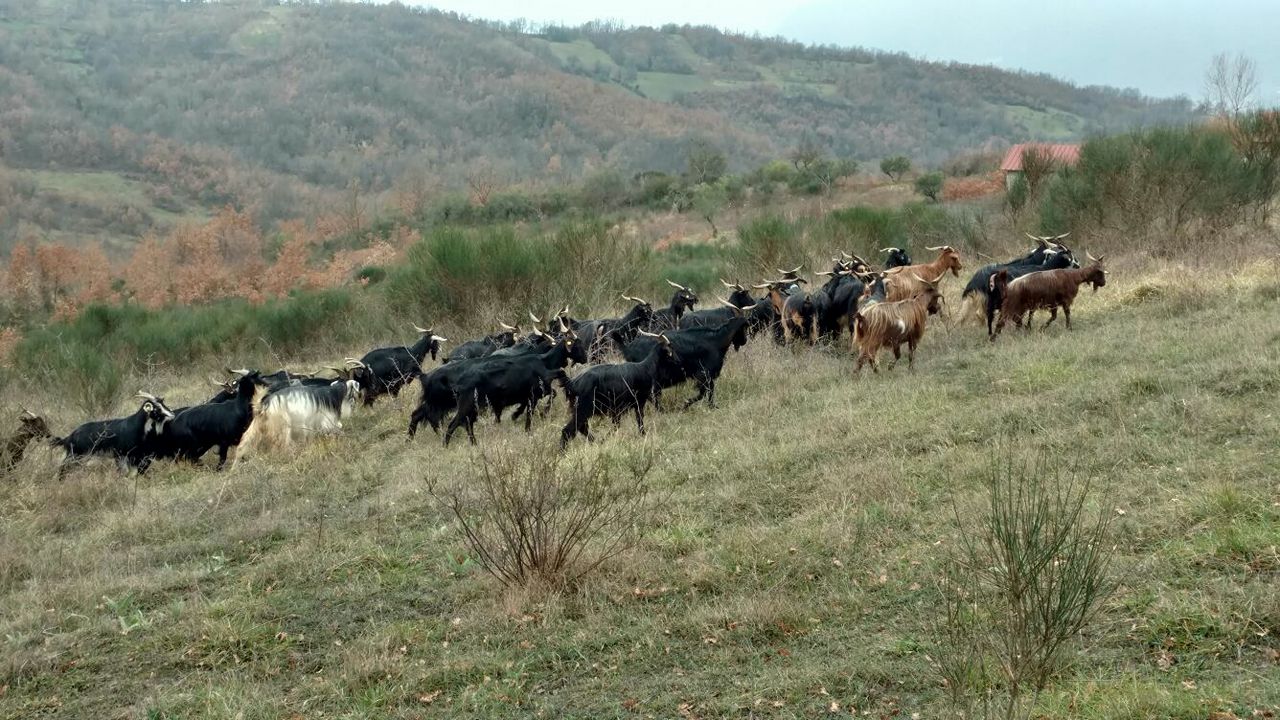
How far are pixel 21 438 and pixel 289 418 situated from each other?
3574mm

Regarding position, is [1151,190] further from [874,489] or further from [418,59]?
[418,59]

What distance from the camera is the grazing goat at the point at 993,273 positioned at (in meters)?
13.7

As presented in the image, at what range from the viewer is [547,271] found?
20.0m

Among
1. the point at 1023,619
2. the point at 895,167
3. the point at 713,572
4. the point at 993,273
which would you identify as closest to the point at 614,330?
the point at 993,273

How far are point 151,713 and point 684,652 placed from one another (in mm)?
2819

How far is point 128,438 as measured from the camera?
39.1ft

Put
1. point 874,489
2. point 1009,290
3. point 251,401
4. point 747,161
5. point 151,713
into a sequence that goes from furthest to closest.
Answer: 1. point 747,161
2. point 1009,290
3. point 251,401
4. point 874,489
5. point 151,713

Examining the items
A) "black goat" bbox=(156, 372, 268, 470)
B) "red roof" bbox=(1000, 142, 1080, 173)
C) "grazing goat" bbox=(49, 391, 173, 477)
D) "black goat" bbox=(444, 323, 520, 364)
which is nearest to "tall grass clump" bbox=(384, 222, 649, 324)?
"black goat" bbox=(444, 323, 520, 364)

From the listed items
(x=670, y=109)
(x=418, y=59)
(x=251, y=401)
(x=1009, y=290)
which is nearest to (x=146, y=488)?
(x=251, y=401)

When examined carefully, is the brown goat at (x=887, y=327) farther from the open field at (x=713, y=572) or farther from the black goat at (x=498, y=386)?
the black goat at (x=498, y=386)

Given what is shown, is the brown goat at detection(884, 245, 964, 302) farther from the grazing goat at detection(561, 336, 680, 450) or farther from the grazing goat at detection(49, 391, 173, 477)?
the grazing goat at detection(49, 391, 173, 477)

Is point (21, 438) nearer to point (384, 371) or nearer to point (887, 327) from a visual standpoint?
point (384, 371)

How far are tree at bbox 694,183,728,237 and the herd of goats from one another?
3090 centimetres

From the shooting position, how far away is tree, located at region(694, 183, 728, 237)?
4725 cm
